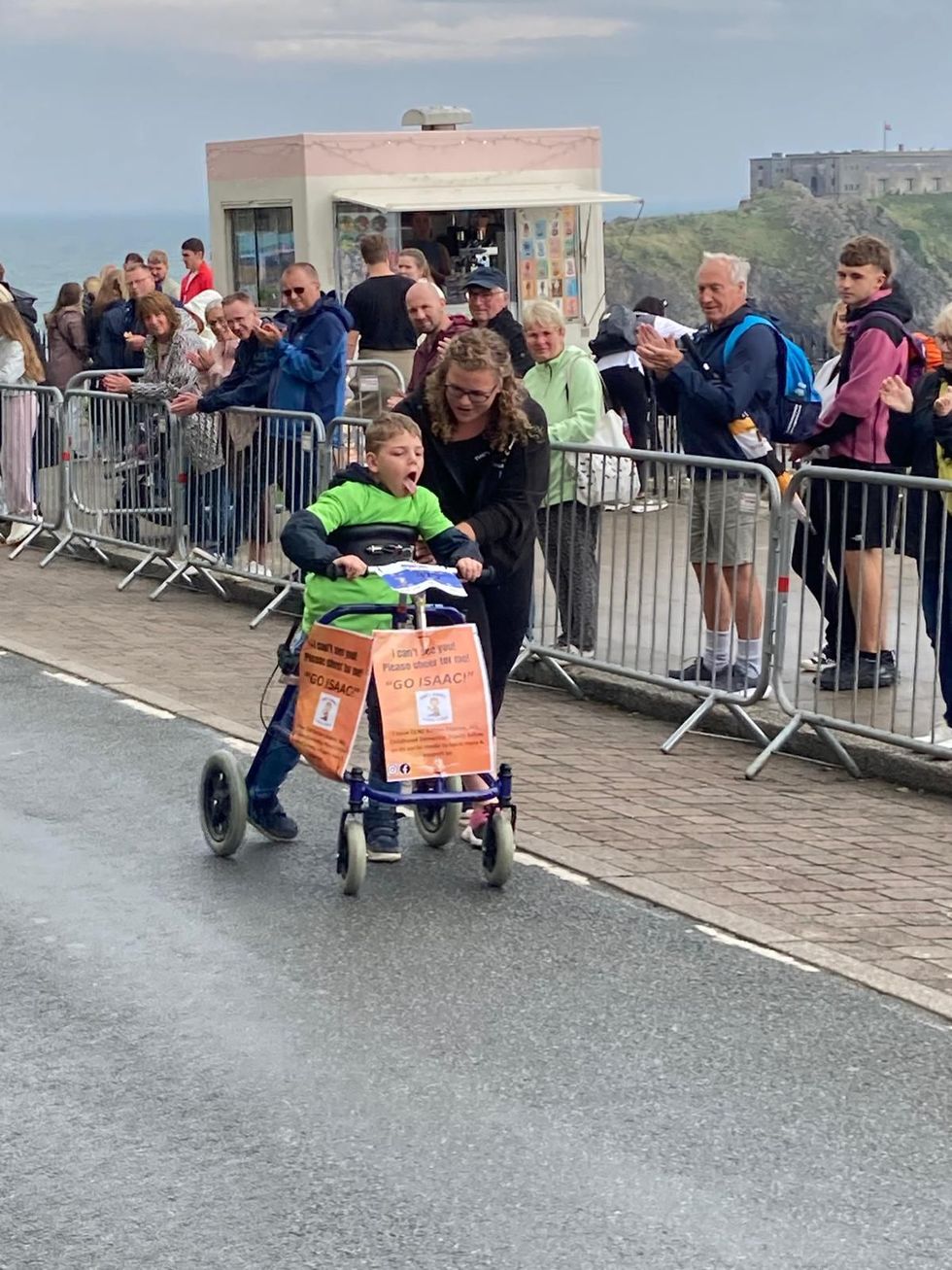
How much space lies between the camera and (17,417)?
1700cm

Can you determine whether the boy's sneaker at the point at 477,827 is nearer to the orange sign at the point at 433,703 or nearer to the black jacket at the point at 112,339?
the orange sign at the point at 433,703

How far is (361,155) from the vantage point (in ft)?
77.8

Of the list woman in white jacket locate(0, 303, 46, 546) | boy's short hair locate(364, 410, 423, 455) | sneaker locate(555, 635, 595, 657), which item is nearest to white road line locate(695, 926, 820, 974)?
boy's short hair locate(364, 410, 423, 455)

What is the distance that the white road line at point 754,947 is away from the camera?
6.82 metres

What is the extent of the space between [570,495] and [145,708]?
236 cm

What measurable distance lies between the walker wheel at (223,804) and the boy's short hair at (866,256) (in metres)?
3.80

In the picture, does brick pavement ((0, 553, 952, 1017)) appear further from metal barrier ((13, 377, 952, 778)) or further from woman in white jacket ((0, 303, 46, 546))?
woman in white jacket ((0, 303, 46, 546))

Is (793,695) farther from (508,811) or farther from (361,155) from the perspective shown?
(361,155)

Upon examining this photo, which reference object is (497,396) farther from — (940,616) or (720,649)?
(720,649)

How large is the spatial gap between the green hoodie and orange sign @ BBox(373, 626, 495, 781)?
11.7 feet

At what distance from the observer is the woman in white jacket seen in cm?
1700

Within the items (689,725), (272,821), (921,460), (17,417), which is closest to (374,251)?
(17,417)

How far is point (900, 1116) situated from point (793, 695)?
4587mm

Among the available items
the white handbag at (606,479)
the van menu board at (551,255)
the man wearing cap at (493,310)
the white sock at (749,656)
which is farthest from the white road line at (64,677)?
the van menu board at (551,255)
